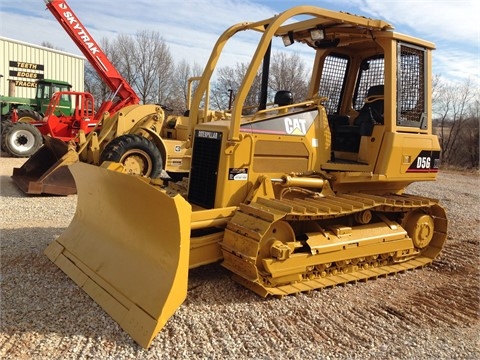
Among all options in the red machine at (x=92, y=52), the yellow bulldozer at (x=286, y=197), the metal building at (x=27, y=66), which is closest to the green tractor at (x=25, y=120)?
the red machine at (x=92, y=52)

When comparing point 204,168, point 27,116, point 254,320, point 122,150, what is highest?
point 204,168

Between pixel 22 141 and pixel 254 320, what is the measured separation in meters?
13.3

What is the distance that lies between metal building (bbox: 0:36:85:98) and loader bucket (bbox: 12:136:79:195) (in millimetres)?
16407

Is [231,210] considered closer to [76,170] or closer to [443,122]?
[76,170]

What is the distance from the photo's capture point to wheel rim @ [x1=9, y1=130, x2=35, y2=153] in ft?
48.5

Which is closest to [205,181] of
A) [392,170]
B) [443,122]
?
[392,170]

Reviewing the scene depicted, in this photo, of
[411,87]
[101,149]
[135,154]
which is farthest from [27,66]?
[411,87]

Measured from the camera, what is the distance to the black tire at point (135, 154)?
30.8ft

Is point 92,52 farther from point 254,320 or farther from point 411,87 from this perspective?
point 254,320

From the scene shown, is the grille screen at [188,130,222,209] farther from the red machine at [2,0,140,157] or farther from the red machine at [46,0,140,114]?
the red machine at [46,0,140,114]

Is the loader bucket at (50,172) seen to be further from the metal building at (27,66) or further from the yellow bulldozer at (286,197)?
the metal building at (27,66)

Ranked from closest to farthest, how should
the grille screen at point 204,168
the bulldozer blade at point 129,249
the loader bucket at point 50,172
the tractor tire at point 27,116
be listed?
the bulldozer blade at point 129,249, the grille screen at point 204,168, the loader bucket at point 50,172, the tractor tire at point 27,116

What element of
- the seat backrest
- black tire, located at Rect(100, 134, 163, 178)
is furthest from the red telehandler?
the seat backrest

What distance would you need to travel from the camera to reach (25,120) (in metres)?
17.7
